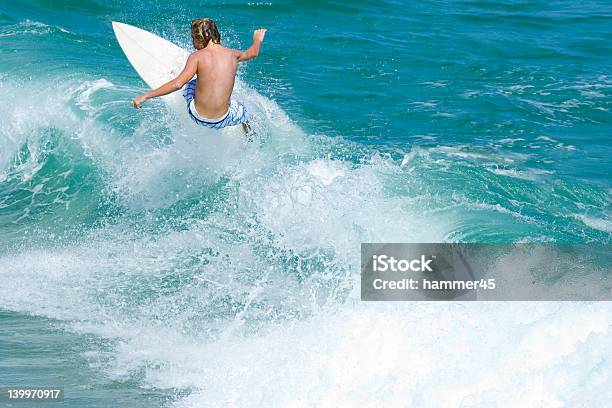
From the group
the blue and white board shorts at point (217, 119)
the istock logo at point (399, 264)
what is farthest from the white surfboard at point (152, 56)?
the istock logo at point (399, 264)

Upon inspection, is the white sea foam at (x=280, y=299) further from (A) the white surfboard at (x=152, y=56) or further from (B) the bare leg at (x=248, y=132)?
(A) the white surfboard at (x=152, y=56)

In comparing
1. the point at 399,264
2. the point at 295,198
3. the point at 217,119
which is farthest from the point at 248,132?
the point at 399,264

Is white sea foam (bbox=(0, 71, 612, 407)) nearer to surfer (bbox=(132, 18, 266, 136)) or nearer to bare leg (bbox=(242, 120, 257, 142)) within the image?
bare leg (bbox=(242, 120, 257, 142))

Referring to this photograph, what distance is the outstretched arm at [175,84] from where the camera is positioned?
24.8 feet

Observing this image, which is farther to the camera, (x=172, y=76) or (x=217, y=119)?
(x=172, y=76)

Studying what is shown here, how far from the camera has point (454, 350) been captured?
646 cm

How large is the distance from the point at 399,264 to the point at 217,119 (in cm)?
215

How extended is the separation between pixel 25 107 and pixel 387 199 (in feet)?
17.5

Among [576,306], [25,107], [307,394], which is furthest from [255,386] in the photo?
[25,107]

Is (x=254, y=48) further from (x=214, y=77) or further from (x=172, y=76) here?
(x=172, y=76)

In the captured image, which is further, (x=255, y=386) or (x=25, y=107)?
(x=25, y=107)

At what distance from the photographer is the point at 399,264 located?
26.3 feet

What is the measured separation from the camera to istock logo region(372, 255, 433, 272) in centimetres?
788

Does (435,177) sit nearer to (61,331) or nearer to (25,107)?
(61,331)
